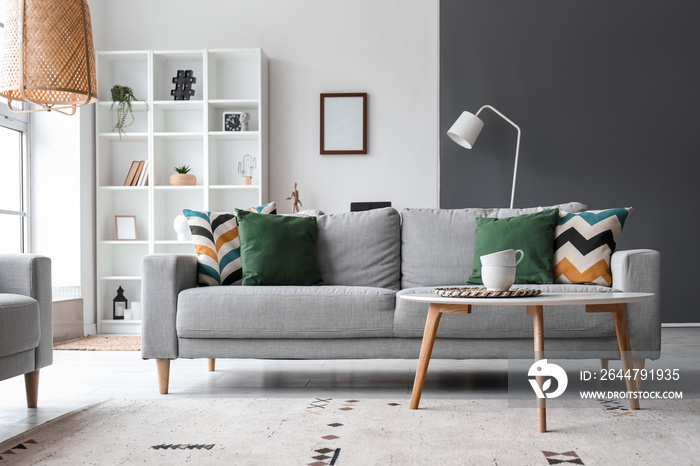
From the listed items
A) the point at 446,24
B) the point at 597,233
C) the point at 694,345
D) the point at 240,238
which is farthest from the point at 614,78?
the point at 240,238

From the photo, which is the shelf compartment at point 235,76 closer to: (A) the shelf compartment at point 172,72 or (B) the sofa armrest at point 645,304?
(A) the shelf compartment at point 172,72

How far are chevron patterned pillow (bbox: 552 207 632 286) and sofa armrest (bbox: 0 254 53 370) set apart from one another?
7.25 feet

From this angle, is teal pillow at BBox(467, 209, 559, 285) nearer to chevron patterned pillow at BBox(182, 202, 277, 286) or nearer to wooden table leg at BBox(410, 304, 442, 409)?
wooden table leg at BBox(410, 304, 442, 409)

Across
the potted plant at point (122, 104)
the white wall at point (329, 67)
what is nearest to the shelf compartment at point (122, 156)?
the potted plant at point (122, 104)

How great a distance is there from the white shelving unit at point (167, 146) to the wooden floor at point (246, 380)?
1533 mm

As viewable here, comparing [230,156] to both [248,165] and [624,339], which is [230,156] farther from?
[624,339]

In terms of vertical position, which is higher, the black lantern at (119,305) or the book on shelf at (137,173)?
the book on shelf at (137,173)

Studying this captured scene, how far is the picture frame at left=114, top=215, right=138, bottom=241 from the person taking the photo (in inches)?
211

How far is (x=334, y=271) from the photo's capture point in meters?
3.37

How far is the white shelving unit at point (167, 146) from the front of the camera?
523 centimetres

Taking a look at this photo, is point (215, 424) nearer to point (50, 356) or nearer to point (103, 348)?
point (50, 356)

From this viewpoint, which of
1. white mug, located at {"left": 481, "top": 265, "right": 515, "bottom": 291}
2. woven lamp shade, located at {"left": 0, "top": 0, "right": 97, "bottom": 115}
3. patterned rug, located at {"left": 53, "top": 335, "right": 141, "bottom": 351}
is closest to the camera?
white mug, located at {"left": 481, "top": 265, "right": 515, "bottom": 291}

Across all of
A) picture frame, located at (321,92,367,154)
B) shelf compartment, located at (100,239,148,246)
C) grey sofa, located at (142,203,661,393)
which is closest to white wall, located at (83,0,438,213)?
picture frame, located at (321,92,367,154)

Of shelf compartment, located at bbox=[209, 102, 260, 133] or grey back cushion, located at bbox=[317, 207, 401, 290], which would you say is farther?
shelf compartment, located at bbox=[209, 102, 260, 133]
